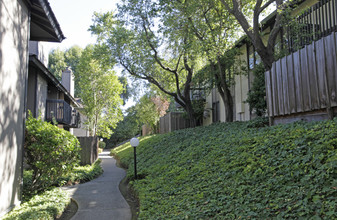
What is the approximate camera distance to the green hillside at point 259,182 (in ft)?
12.2

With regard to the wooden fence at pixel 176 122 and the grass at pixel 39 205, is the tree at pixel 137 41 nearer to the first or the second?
the wooden fence at pixel 176 122

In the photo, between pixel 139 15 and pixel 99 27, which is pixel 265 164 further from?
pixel 99 27

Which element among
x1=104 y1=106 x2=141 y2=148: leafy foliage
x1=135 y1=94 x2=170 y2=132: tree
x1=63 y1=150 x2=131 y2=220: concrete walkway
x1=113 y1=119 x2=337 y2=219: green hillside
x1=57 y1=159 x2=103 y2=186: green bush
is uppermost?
x1=135 y1=94 x2=170 y2=132: tree

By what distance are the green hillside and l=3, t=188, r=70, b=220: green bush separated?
190cm

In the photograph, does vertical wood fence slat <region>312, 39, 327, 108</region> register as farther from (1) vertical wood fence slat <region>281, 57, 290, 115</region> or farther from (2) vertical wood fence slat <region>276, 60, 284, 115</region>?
(2) vertical wood fence slat <region>276, 60, 284, 115</region>

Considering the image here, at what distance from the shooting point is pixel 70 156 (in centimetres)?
777

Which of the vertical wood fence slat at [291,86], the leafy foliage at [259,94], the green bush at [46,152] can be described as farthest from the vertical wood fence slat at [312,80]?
the green bush at [46,152]

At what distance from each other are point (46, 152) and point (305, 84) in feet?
21.9

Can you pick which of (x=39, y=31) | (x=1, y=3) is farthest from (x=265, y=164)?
(x=39, y=31)

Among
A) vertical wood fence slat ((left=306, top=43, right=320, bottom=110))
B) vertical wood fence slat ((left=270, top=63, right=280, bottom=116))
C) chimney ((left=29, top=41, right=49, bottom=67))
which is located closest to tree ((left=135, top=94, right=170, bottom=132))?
chimney ((left=29, top=41, right=49, bottom=67))

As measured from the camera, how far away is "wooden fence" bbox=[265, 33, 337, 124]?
639 cm

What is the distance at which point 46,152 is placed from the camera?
23.7ft

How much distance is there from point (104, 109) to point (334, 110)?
21.3 m

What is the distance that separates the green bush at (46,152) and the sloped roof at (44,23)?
8.76 ft
